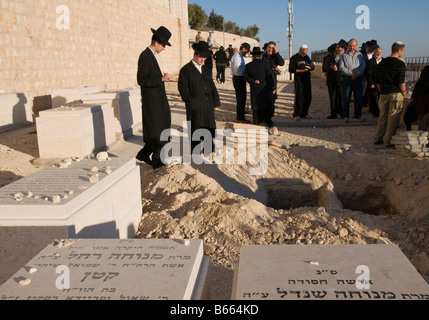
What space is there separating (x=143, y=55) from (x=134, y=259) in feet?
12.9

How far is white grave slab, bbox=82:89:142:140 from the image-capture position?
810 centimetres

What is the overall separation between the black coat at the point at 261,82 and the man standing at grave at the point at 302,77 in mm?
1225

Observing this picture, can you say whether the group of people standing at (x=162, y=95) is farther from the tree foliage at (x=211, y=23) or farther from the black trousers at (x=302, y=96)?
the tree foliage at (x=211, y=23)

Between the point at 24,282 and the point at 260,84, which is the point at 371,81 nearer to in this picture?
the point at 260,84

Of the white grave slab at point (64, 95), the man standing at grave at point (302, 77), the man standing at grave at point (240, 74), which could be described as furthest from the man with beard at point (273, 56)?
the white grave slab at point (64, 95)

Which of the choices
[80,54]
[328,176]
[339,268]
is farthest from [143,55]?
[80,54]

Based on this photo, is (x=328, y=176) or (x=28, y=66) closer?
(x=328, y=176)

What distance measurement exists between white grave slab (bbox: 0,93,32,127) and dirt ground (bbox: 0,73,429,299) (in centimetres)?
38

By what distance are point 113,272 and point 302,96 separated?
895 centimetres

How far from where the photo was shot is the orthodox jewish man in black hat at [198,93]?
6.25m

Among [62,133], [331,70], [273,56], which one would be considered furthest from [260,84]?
[62,133]

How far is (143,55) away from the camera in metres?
5.70

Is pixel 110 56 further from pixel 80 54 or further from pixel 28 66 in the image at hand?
pixel 28 66

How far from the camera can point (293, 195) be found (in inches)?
260
